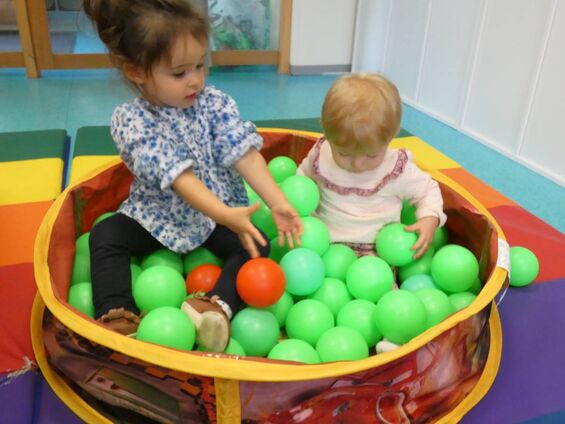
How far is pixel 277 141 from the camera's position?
5.99ft

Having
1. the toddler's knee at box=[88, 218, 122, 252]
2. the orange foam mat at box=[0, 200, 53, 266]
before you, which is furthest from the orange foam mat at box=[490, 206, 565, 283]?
the orange foam mat at box=[0, 200, 53, 266]

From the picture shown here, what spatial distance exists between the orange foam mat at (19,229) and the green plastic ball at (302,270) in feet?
2.23

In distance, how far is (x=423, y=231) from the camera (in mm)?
1293

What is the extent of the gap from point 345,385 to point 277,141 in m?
1.11

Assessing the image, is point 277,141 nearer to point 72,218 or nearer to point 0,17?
point 72,218

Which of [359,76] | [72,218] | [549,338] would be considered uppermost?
[359,76]

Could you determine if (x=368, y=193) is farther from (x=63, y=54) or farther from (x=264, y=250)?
(x=63, y=54)

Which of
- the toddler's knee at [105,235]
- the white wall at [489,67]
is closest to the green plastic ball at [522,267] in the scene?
the toddler's knee at [105,235]

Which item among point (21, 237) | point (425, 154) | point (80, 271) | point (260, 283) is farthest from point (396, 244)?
point (21, 237)

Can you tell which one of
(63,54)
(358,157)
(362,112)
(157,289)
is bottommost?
(63,54)

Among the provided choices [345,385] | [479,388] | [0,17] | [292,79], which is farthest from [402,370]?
[0,17]

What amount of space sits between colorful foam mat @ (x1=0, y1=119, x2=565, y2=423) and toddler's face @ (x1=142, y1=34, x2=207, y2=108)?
1.86ft

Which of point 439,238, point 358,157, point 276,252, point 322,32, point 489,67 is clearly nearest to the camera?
point 358,157

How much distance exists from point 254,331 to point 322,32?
3294mm
